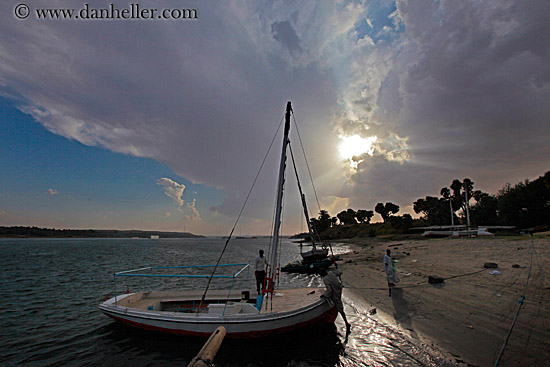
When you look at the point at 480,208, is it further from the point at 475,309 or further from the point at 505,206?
the point at 475,309

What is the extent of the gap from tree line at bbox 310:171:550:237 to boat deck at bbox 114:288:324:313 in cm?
1184

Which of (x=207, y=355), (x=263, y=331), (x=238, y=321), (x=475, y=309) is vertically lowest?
(x=263, y=331)

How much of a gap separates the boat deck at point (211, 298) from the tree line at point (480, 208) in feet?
38.9

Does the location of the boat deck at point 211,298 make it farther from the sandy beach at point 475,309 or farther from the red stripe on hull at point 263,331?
the sandy beach at point 475,309

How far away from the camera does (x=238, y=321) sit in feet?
30.0

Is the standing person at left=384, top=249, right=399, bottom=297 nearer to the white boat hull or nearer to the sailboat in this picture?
the sailboat

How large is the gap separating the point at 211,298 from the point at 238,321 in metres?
4.78

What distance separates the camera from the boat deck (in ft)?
35.5

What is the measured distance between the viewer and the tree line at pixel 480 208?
46.4 metres

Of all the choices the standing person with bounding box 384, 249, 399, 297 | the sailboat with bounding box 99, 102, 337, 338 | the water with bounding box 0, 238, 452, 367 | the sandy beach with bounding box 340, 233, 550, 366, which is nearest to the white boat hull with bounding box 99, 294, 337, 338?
the sailboat with bounding box 99, 102, 337, 338

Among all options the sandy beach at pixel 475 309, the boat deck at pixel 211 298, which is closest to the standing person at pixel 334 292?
the boat deck at pixel 211 298

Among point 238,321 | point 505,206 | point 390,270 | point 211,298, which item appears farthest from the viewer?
point 505,206

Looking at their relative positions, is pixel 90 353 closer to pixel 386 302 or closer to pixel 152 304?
pixel 152 304

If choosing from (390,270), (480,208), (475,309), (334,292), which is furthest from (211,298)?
(480,208)
